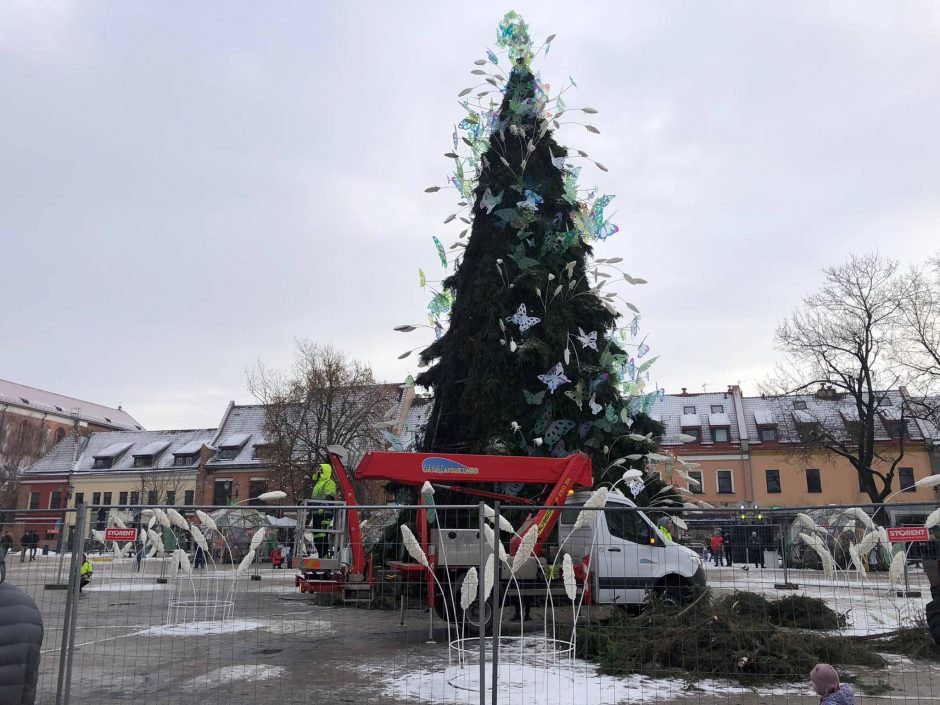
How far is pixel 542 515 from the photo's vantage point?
460 inches

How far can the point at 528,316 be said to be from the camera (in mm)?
16656

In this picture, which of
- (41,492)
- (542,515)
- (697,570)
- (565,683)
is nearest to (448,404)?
(542,515)

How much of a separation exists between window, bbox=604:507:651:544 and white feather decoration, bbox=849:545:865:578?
4.35m

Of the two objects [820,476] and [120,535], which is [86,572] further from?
[820,476]

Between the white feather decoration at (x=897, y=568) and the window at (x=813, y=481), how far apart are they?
45.8 m

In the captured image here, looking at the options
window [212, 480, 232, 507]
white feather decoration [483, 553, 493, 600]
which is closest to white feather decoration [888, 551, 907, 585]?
white feather decoration [483, 553, 493, 600]

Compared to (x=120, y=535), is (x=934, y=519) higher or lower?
higher

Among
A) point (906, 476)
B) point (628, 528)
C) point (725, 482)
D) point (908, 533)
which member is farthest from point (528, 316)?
point (906, 476)

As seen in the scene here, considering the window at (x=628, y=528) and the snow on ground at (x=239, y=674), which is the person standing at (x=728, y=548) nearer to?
the window at (x=628, y=528)

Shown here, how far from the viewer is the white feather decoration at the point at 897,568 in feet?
25.1

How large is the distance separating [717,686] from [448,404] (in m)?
9.85

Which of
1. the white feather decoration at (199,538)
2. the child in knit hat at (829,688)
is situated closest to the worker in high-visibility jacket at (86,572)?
the white feather decoration at (199,538)

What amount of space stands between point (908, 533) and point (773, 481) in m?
46.8

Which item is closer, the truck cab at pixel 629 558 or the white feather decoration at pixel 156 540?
the white feather decoration at pixel 156 540
